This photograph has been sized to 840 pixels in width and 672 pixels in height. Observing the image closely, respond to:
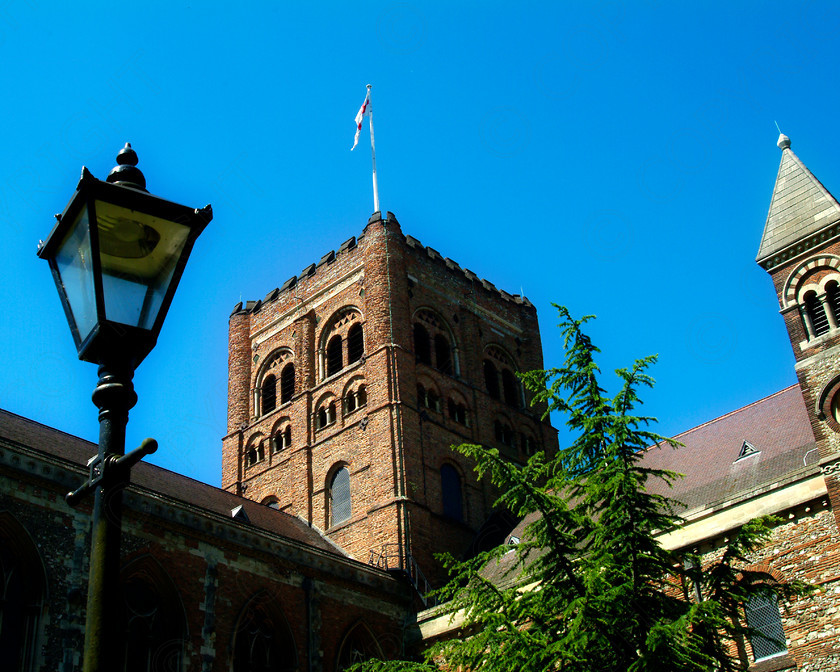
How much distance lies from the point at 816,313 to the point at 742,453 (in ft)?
22.9

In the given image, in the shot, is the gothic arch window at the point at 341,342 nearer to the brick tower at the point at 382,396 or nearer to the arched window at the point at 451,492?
the brick tower at the point at 382,396

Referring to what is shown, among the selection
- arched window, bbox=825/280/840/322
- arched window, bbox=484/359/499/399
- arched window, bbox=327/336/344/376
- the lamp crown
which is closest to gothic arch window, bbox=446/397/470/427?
arched window, bbox=484/359/499/399

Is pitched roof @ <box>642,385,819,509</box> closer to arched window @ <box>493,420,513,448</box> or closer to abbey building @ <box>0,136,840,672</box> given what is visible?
abbey building @ <box>0,136,840,672</box>

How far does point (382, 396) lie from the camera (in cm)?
3681

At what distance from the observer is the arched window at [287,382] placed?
139 feet

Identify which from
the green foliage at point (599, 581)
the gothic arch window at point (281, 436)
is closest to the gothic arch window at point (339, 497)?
the gothic arch window at point (281, 436)

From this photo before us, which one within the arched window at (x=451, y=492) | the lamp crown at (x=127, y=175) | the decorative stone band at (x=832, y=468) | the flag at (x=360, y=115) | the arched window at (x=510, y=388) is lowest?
the lamp crown at (x=127, y=175)

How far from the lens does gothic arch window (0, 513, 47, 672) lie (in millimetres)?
20172

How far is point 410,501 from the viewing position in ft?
113

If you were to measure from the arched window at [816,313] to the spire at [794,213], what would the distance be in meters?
1.18

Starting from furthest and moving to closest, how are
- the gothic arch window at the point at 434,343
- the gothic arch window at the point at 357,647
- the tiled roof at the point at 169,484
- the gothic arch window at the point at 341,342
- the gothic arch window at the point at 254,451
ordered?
the gothic arch window at the point at 254,451
the gothic arch window at the point at 434,343
the gothic arch window at the point at 341,342
the gothic arch window at the point at 357,647
the tiled roof at the point at 169,484

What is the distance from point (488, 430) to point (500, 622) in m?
25.3

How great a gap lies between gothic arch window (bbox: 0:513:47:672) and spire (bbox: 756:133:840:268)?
18.1 m

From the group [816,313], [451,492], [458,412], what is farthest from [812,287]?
[458,412]
